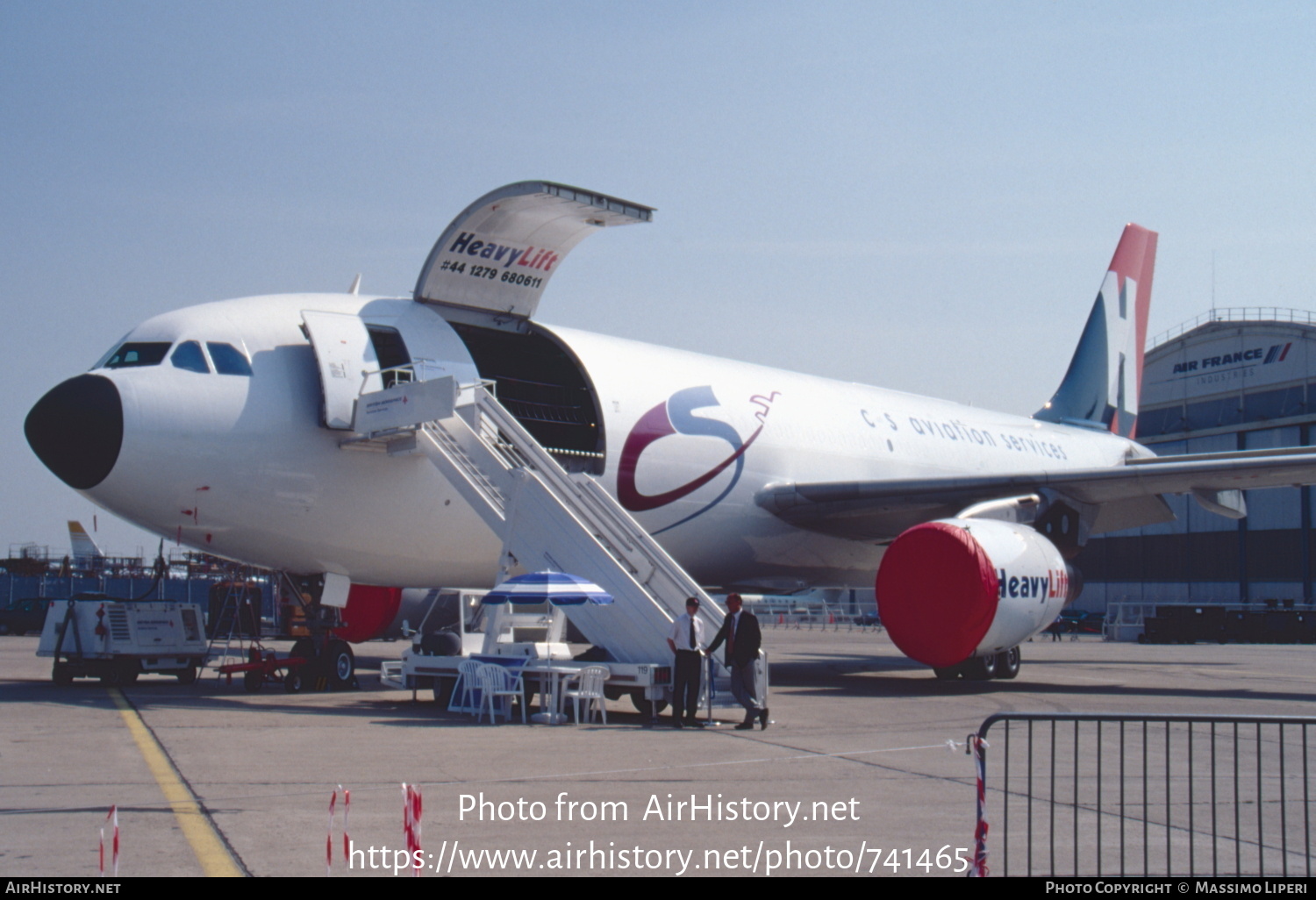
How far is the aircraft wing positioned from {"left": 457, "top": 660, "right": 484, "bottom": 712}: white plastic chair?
20.3 feet

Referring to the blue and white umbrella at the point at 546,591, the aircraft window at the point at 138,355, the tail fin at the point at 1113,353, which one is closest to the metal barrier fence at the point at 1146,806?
the blue and white umbrella at the point at 546,591

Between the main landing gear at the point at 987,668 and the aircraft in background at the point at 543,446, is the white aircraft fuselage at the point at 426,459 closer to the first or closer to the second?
the aircraft in background at the point at 543,446

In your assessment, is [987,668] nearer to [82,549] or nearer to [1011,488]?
[1011,488]

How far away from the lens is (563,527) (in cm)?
1238

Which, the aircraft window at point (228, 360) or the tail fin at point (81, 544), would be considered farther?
the tail fin at point (81, 544)

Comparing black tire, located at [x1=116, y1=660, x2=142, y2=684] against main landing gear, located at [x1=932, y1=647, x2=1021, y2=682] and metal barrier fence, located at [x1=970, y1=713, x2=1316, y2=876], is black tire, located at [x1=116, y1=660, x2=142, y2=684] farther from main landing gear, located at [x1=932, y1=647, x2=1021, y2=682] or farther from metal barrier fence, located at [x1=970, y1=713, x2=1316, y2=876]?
metal barrier fence, located at [x1=970, y1=713, x2=1316, y2=876]

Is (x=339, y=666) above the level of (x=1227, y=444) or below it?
below

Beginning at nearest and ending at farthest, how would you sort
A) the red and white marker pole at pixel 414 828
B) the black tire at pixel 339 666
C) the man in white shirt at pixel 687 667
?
the red and white marker pole at pixel 414 828 < the man in white shirt at pixel 687 667 < the black tire at pixel 339 666

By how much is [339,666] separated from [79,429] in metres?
4.02

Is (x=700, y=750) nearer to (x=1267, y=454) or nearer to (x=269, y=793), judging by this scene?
(x=269, y=793)

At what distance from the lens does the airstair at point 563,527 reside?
39.7ft

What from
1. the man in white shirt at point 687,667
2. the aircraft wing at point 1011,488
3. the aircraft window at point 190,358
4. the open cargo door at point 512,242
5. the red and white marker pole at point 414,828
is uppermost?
the open cargo door at point 512,242

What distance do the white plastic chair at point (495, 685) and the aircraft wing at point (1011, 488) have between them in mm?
6349

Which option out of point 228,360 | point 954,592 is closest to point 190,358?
point 228,360
